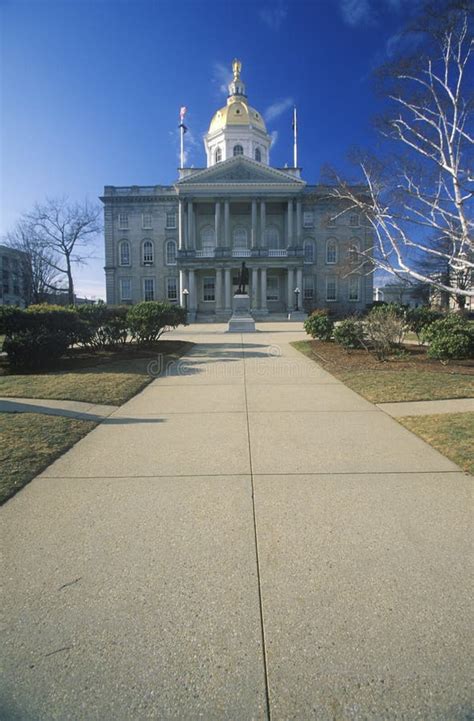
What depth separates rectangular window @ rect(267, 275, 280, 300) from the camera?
192 feet

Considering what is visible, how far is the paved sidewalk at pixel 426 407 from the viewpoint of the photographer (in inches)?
267

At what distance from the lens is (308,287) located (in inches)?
2347

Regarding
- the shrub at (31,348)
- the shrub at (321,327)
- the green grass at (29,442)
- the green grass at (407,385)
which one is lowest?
the green grass at (29,442)

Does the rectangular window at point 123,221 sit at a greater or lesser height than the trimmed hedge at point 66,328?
greater

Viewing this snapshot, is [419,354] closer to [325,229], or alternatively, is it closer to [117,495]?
[117,495]

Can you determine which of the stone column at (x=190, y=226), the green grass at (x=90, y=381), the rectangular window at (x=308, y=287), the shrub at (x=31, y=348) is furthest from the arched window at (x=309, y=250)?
the shrub at (x=31, y=348)

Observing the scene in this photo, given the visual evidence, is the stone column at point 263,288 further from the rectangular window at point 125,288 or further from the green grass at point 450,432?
the green grass at point 450,432

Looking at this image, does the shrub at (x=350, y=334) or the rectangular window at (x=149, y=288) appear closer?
the shrub at (x=350, y=334)

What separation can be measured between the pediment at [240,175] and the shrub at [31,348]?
156 feet

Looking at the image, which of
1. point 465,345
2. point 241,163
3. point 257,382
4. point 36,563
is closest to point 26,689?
point 36,563

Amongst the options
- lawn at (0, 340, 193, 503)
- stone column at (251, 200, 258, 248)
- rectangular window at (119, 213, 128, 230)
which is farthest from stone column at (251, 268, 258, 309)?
lawn at (0, 340, 193, 503)

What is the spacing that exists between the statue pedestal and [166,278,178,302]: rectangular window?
31.1 metres

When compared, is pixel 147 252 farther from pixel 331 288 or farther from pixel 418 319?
pixel 418 319

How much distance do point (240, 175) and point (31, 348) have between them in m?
49.4
